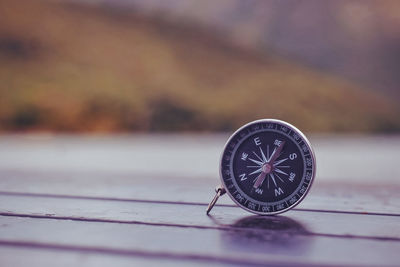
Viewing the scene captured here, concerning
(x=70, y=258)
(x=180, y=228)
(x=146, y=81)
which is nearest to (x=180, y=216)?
(x=180, y=228)

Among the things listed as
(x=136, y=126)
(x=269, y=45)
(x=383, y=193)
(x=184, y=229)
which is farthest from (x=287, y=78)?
(x=184, y=229)

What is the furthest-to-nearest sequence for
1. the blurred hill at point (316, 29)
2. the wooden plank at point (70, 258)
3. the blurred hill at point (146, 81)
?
the blurred hill at point (316, 29) < the blurred hill at point (146, 81) < the wooden plank at point (70, 258)

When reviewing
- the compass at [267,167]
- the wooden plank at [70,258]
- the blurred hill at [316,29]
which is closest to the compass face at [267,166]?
the compass at [267,167]

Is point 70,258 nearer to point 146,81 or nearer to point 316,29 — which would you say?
point 146,81

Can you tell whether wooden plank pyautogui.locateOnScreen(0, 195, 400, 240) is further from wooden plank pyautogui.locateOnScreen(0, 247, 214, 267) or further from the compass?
wooden plank pyautogui.locateOnScreen(0, 247, 214, 267)

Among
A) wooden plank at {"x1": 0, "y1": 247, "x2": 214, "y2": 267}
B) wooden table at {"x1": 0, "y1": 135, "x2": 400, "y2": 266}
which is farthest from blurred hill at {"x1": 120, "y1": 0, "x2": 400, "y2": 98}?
wooden plank at {"x1": 0, "y1": 247, "x2": 214, "y2": 267}

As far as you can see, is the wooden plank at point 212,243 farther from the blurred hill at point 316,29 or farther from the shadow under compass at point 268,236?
the blurred hill at point 316,29
